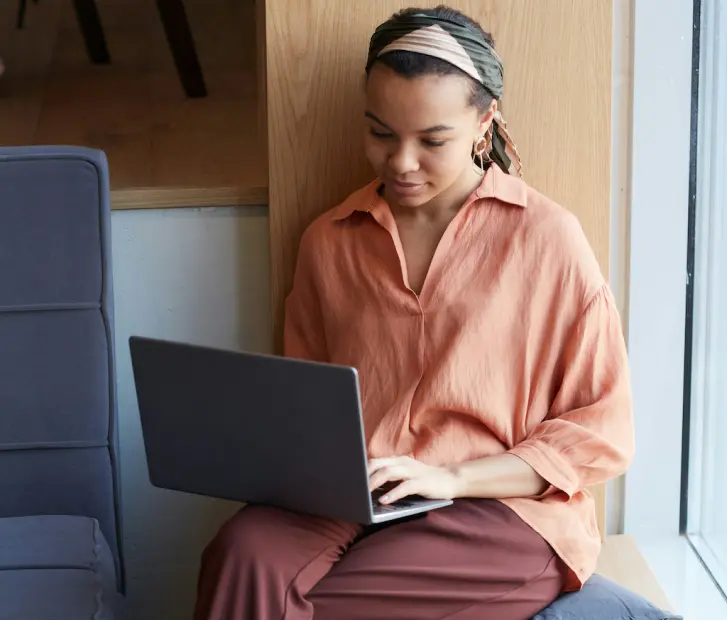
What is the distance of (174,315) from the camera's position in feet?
5.61

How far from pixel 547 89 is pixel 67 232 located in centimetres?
75

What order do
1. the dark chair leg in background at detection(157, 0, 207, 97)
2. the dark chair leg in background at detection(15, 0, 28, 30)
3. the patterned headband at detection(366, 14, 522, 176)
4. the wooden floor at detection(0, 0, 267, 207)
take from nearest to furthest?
the patterned headband at detection(366, 14, 522, 176) → the wooden floor at detection(0, 0, 267, 207) → the dark chair leg in background at detection(157, 0, 207, 97) → the dark chair leg in background at detection(15, 0, 28, 30)

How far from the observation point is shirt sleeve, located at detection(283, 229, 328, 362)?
1.61 m

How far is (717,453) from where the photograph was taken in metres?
1.81

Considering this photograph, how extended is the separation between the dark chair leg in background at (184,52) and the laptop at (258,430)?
2.67 metres

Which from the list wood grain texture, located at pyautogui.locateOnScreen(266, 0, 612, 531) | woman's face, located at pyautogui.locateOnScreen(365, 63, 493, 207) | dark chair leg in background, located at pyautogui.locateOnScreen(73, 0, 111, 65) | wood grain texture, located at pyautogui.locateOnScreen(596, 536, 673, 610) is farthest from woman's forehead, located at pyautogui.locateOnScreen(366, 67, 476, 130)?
dark chair leg in background, located at pyautogui.locateOnScreen(73, 0, 111, 65)

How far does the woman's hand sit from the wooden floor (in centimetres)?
158

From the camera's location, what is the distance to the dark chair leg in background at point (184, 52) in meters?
3.74

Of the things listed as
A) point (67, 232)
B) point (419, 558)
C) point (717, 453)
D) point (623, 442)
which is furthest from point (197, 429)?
point (717, 453)

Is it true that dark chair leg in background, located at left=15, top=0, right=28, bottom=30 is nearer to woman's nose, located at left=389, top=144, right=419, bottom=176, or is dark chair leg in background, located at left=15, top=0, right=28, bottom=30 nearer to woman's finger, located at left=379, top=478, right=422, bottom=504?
woman's nose, located at left=389, top=144, right=419, bottom=176

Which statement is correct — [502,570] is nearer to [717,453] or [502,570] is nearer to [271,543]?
[271,543]

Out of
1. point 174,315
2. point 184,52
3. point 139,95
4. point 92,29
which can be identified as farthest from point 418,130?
point 92,29

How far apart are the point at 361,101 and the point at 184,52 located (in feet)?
7.52

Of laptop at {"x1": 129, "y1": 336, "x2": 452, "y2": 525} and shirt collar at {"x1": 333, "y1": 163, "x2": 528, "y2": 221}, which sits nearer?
laptop at {"x1": 129, "y1": 336, "x2": 452, "y2": 525}
